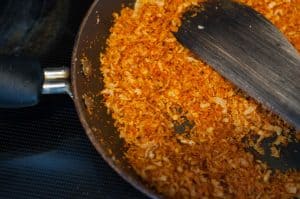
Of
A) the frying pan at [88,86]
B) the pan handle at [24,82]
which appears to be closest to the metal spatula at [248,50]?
the frying pan at [88,86]

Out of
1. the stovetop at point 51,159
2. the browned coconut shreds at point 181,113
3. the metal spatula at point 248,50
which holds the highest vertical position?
the metal spatula at point 248,50

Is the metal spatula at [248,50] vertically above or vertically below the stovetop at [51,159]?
above

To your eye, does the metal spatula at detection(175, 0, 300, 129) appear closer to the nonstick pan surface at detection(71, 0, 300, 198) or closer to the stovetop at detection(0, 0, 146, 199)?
the nonstick pan surface at detection(71, 0, 300, 198)

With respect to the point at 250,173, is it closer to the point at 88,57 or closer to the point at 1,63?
the point at 88,57

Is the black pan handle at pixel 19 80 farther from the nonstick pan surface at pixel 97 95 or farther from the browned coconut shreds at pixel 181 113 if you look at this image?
the browned coconut shreds at pixel 181 113

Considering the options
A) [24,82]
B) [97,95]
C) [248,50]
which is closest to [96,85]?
[97,95]

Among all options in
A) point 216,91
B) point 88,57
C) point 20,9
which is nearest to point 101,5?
point 88,57

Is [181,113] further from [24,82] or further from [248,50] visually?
[24,82]
